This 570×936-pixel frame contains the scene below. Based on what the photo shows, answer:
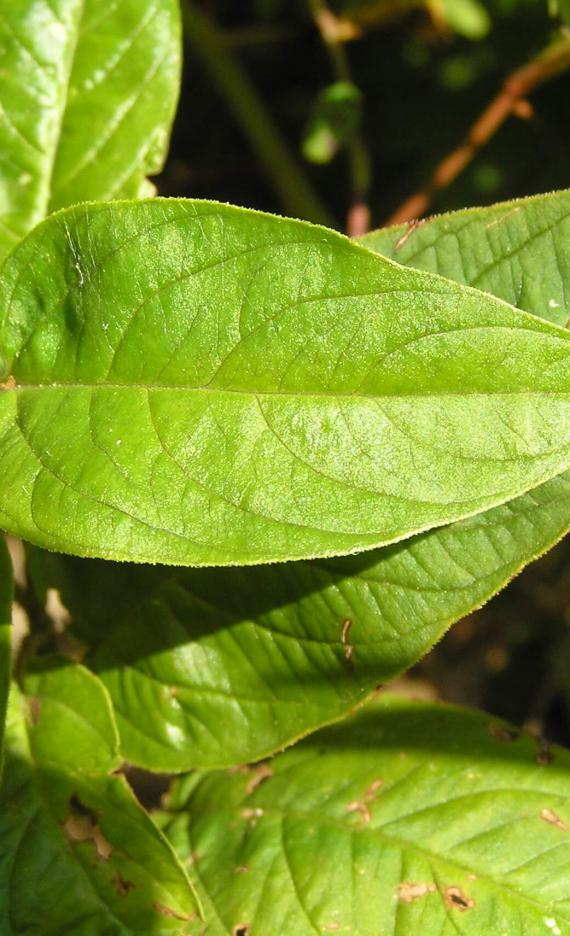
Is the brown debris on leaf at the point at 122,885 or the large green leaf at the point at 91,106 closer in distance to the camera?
the brown debris on leaf at the point at 122,885

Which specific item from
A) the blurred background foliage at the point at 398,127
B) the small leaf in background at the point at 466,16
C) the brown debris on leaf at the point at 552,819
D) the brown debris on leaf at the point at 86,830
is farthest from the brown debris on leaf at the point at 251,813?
the small leaf in background at the point at 466,16

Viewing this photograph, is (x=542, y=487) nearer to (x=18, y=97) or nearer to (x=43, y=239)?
(x=43, y=239)

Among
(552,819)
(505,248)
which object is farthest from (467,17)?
(552,819)

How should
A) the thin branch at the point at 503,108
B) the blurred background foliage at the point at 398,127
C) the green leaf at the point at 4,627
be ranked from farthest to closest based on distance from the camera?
the blurred background foliage at the point at 398,127
the thin branch at the point at 503,108
the green leaf at the point at 4,627

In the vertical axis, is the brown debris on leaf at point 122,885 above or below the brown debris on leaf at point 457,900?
below

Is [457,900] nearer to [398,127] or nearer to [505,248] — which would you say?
[505,248]

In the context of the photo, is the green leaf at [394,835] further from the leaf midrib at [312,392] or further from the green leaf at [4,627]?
the leaf midrib at [312,392]

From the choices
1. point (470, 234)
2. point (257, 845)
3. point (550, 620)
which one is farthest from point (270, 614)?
point (550, 620)

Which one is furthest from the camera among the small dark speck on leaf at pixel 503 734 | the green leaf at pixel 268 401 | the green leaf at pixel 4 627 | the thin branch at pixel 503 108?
the thin branch at pixel 503 108
